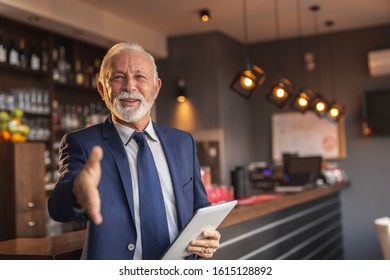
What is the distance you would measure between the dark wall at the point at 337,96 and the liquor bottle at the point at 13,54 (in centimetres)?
220

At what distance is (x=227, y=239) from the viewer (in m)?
3.31

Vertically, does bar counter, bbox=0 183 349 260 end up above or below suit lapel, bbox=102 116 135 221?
below

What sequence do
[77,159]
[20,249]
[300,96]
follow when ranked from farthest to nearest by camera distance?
A: [300,96]
[20,249]
[77,159]

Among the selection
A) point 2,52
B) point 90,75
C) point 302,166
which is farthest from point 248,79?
point 90,75

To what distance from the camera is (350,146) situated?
275 inches

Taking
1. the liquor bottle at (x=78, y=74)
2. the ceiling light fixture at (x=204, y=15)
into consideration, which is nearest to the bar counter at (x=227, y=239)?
the ceiling light fixture at (x=204, y=15)

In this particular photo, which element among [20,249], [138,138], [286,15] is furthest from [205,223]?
[286,15]

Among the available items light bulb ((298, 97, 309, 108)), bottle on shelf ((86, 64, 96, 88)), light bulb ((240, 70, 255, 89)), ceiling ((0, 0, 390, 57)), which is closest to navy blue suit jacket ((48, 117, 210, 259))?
light bulb ((240, 70, 255, 89))

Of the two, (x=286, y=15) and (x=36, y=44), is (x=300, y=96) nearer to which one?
(x=286, y=15)

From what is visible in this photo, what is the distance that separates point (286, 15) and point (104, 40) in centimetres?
206

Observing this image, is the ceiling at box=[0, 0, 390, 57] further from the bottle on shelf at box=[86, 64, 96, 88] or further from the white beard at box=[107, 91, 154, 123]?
the white beard at box=[107, 91, 154, 123]

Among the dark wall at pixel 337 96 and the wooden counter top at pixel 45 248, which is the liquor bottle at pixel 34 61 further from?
the wooden counter top at pixel 45 248

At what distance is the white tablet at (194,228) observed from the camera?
1660 mm

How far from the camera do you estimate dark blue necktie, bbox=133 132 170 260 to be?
169 cm
